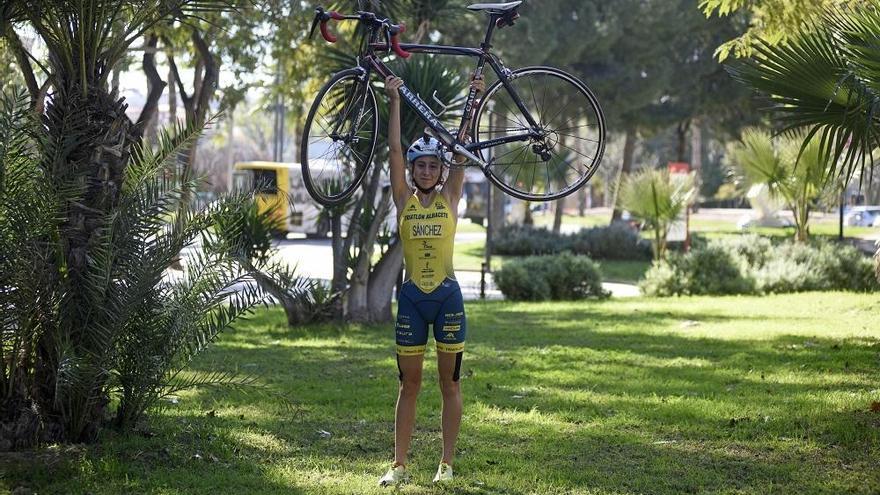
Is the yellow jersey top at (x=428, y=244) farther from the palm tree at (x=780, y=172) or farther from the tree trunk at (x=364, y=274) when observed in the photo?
the palm tree at (x=780, y=172)

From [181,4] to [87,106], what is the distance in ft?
3.65

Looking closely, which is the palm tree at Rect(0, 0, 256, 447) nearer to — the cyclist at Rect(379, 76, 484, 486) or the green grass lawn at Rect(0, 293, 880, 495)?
the green grass lawn at Rect(0, 293, 880, 495)

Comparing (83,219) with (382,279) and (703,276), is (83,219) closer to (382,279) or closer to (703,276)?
(382,279)

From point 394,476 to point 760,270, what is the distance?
595 inches

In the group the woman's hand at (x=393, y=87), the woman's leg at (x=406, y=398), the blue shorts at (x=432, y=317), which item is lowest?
the woman's leg at (x=406, y=398)

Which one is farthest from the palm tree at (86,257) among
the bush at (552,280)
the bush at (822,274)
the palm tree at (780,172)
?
the palm tree at (780,172)

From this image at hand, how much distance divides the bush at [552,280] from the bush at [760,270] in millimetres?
1046

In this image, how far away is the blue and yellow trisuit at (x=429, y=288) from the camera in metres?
6.25

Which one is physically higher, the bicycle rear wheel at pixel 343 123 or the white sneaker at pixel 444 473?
the bicycle rear wheel at pixel 343 123

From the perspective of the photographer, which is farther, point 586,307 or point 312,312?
point 586,307

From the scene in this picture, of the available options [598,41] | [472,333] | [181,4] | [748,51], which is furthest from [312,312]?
[598,41]

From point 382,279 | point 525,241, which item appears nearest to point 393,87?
point 382,279

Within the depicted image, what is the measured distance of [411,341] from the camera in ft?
20.6

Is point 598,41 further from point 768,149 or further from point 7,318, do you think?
point 7,318
